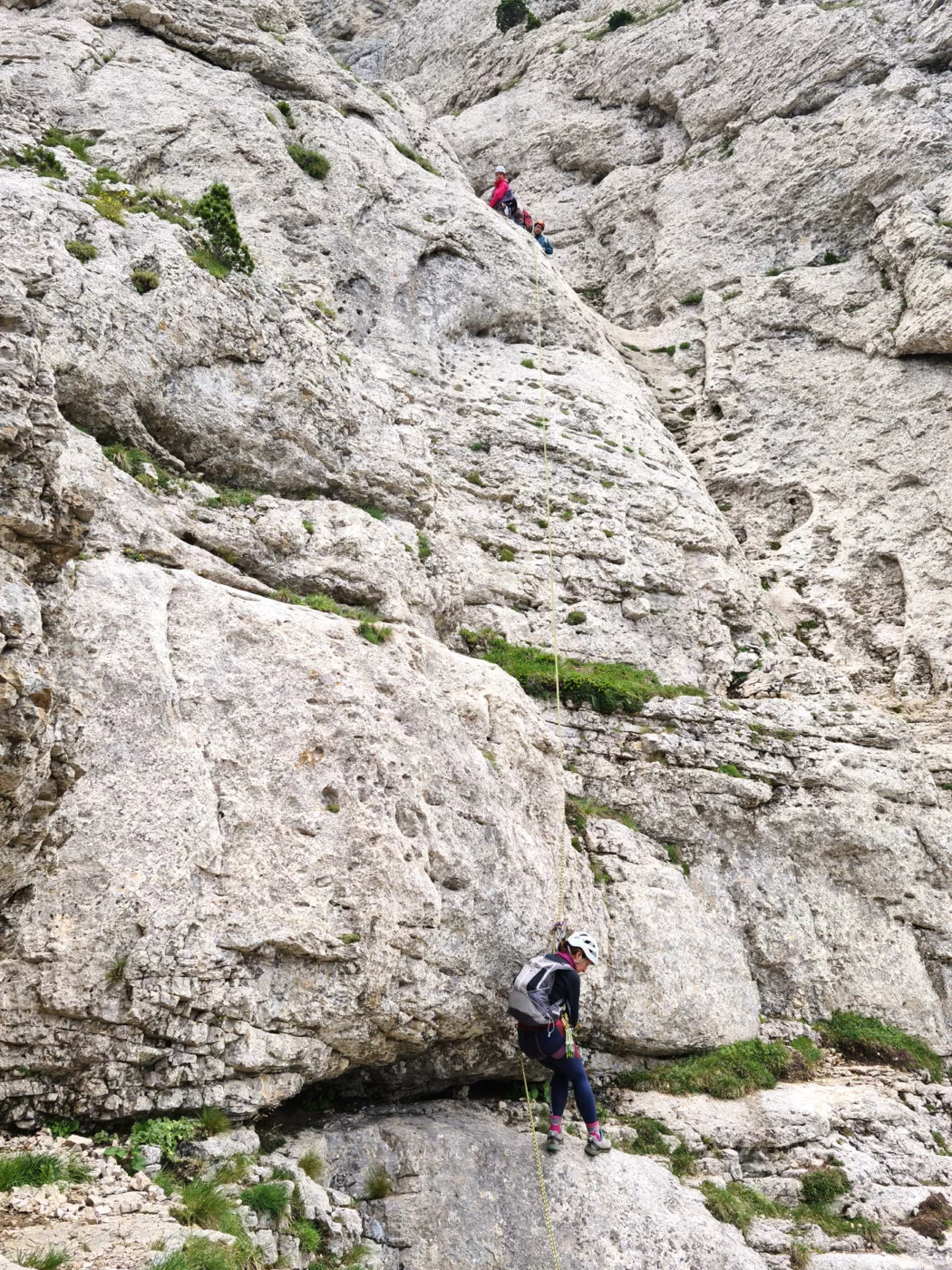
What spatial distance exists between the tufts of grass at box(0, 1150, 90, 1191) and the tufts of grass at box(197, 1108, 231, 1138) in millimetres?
1325

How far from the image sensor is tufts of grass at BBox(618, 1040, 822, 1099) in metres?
13.9

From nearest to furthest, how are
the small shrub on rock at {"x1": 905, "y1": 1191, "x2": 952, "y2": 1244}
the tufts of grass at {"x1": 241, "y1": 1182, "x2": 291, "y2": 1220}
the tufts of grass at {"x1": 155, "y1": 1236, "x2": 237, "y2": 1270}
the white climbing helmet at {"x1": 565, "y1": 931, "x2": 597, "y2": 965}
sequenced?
the tufts of grass at {"x1": 155, "y1": 1236, "x2": 237, "y2": 1270}
the tufts of grass at {"x1": 241, "y1": 1182, "x2": 291, "y2": 1220}
the small shrub on rock at {"x1": 905, "y1": 1191, "x2": 952, "y2": 1244}
the white climbing helmet at {"x1": 565, "y1": 931, "x2": 597, "y2": 965}

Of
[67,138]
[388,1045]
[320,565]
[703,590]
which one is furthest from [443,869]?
[67,138]

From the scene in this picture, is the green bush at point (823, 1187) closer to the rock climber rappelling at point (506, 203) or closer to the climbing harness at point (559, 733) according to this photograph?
the climbing harness at point (559, 733)

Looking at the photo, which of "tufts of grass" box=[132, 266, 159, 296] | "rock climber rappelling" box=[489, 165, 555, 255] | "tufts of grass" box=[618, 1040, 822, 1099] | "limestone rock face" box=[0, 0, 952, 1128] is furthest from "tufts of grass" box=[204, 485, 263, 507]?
"rock climber rappelling" box=[489, 165, 555, 255]

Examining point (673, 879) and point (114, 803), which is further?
point (673, 879)

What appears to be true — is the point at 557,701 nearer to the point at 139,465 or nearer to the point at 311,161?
the point at 139,465

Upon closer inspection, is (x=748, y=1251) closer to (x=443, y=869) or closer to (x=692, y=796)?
(x=443, y=869)

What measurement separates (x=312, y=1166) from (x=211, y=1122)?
1.48m

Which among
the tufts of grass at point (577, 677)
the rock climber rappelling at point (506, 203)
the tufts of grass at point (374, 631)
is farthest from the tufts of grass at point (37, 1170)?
the rock climber rappelling at point (506, 203)

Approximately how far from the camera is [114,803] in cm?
1034

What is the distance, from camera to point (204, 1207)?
8.59 m

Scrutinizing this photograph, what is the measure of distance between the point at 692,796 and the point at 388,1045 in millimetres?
8090

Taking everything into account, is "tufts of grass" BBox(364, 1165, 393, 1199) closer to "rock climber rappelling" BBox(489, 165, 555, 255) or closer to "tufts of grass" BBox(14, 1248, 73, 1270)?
"tufts of grass" BBox(14, 1248, 73, 1270)
